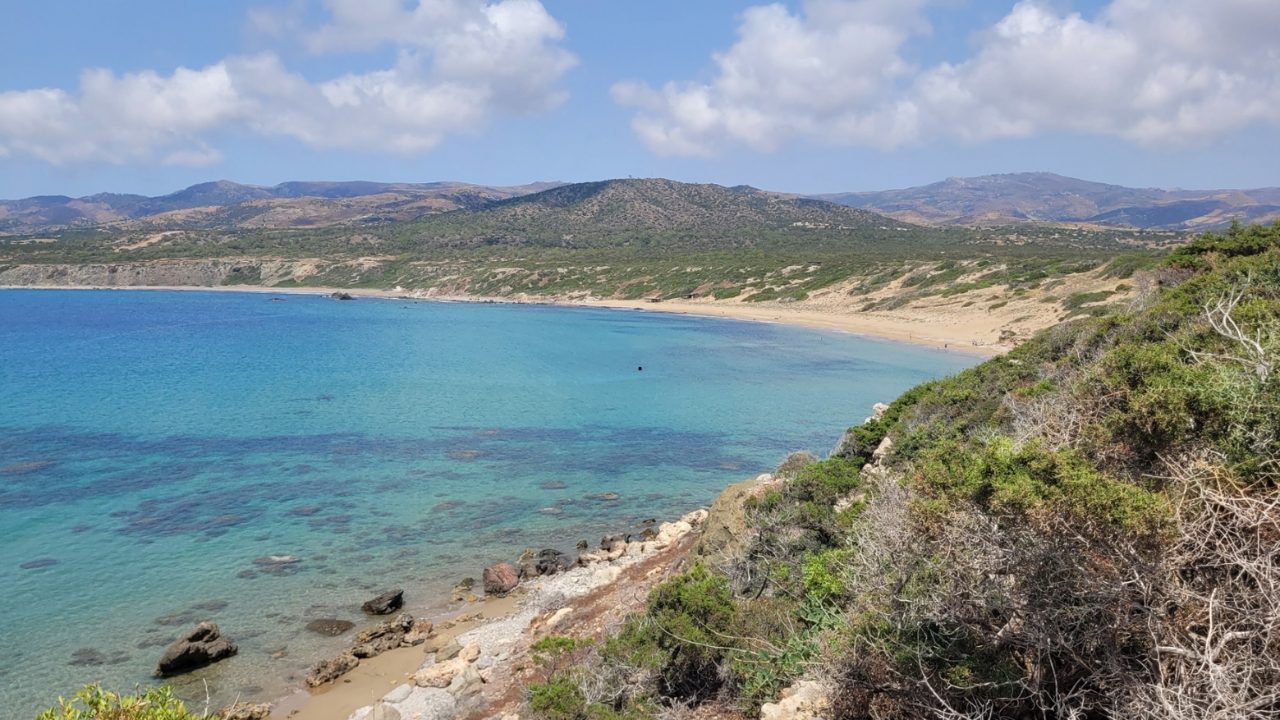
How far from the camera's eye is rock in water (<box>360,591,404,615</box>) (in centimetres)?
1479

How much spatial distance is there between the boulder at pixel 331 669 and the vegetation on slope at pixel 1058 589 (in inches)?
224

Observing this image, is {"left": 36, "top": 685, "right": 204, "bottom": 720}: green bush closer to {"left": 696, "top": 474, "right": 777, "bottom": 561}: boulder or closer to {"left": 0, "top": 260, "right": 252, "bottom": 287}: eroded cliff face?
{"left": 696, "top": 474, "right": 777, "bottom": 561}: boulder

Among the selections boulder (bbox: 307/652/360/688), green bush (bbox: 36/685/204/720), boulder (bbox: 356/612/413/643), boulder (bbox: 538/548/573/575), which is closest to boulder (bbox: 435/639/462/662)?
boulder (bbox: 356/612/413/643)

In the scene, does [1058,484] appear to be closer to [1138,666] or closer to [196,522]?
[1138,666]

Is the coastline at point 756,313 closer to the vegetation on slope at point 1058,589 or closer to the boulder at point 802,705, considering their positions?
the vegetation on slope at point 1058,589

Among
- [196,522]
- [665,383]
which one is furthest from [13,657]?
[665,383]

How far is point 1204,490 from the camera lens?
474cm

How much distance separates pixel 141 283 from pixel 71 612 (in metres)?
130

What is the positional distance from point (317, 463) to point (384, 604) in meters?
11.7

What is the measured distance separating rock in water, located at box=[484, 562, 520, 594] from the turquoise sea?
101 centimetres

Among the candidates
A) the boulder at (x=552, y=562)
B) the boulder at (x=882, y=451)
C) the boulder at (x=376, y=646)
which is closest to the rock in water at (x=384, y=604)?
the boulder at (x=376, y=646)

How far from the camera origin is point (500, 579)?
52.9ft

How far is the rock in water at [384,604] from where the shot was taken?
14789 mm

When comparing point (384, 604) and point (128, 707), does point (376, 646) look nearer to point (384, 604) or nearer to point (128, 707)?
point (384, 604)
